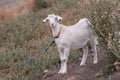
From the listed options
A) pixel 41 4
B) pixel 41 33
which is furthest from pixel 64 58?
pixel 41 4

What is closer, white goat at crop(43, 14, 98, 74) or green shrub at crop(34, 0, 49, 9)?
white goat at crop(43, 14, 98, 74)

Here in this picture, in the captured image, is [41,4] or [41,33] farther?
[41,4]

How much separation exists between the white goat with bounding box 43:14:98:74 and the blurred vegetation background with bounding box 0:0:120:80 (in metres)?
0.33

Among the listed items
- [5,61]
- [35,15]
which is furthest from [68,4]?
[5,61]

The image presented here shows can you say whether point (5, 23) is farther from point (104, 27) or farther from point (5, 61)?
point (104, 27)

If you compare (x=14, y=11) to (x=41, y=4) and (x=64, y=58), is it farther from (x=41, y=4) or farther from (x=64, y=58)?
(x=64, y=58)

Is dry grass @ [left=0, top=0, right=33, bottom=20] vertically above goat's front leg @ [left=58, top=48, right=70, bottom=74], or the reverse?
dry grass @ [left=0, top=0, right=33, bottom=20]

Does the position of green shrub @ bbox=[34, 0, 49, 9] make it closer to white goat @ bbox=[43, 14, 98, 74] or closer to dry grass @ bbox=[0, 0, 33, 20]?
dry grass @ bbox=[0, 0, 33, 20]

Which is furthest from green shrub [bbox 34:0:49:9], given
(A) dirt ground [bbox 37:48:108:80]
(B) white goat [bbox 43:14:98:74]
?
(B) white goat [bbox 43:14:98:74]

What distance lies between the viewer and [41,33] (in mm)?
11781

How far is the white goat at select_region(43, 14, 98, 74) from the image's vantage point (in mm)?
6758

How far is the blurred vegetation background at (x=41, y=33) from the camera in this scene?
21.3 feet

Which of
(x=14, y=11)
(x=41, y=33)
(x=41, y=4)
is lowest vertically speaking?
(x=41, y=33)

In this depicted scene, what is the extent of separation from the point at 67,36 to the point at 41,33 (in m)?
5.05
